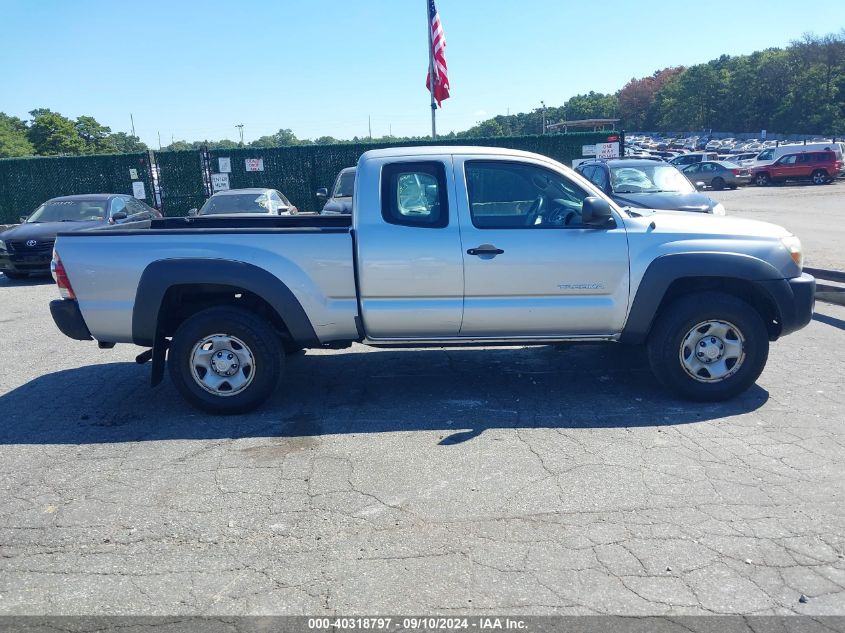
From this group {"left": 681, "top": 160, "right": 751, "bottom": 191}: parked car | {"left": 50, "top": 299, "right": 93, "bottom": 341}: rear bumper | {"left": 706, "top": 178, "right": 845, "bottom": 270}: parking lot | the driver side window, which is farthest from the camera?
{"left": 681, "top": 160, "right": 751, "bottom": 191}: parked car

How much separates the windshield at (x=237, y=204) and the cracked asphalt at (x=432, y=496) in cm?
689

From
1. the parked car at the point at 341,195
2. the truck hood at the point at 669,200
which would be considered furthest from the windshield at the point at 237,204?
the truck hood at the point at 669,200

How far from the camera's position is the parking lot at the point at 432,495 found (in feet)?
10.3

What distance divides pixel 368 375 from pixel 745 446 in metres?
3.24

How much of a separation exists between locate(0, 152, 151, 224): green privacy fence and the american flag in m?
9.60

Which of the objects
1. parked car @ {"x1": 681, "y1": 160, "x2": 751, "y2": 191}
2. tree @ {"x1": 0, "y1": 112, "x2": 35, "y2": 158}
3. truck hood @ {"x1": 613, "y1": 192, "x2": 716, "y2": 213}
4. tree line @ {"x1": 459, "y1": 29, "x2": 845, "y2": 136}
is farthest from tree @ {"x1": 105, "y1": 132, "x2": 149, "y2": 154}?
truck hood @ {"x1": 613, "y1": 192, "x2": 716, "y2": 213}

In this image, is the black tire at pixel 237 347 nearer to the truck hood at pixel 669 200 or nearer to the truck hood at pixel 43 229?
the truck hood at pixel 669 200

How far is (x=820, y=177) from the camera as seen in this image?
33625 mm

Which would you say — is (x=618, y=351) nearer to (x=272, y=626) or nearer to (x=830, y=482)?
(x=830, y=482)

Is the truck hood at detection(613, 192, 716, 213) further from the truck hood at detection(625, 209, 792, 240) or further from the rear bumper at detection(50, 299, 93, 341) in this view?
the rear bumper at detection(50, 299, 93, 341)

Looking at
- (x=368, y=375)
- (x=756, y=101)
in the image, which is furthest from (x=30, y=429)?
(x=756, y=101)

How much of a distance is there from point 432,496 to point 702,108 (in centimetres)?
11037

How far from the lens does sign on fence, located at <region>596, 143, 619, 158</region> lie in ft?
71.7

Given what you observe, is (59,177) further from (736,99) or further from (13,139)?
(736,99)
